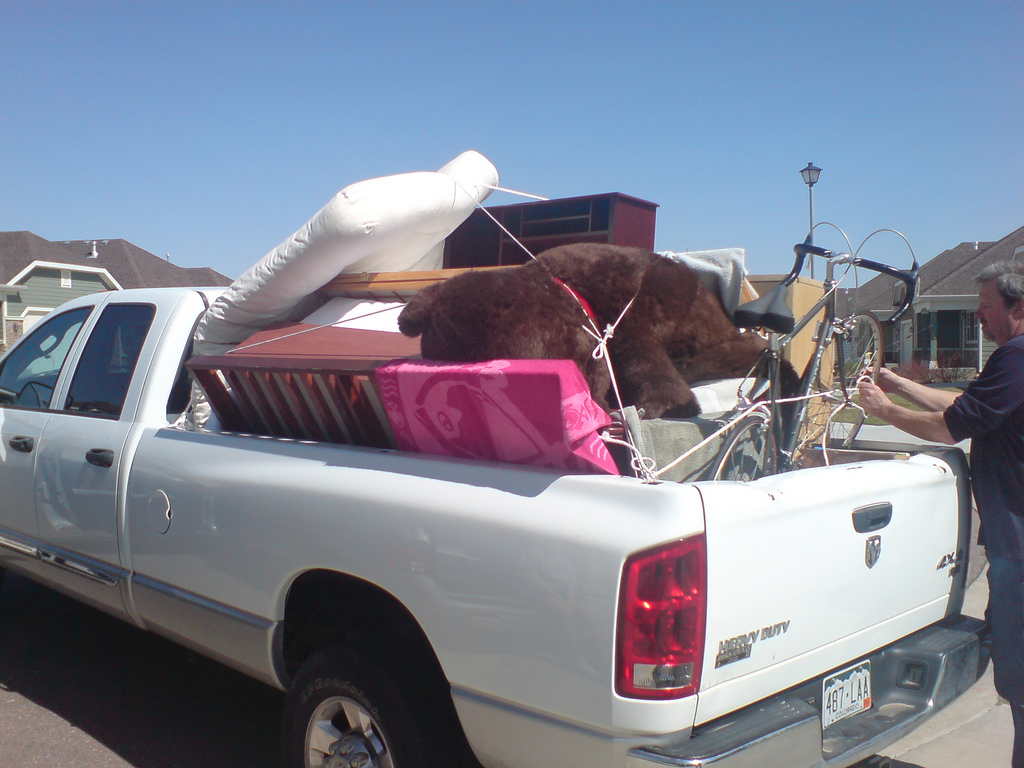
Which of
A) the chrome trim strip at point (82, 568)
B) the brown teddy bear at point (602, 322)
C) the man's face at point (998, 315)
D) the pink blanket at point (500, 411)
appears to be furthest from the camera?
the chrome trim strip at point (82, 568)

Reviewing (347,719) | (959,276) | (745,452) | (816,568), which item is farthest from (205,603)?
(959,276)

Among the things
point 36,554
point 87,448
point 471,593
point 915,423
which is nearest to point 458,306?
point 471,593

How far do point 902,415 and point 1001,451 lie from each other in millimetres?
351

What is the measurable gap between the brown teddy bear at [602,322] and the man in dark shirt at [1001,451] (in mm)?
538

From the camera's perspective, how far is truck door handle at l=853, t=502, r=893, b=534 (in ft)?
7.83

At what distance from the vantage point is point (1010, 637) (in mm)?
2898

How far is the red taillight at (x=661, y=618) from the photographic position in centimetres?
194

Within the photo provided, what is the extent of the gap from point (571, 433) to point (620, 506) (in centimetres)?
25

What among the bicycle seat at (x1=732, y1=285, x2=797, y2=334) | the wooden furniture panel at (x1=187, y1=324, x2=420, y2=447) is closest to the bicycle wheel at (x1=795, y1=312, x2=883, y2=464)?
the bicycle seat at (x1=732, y1=285, x2=797, y2=334)

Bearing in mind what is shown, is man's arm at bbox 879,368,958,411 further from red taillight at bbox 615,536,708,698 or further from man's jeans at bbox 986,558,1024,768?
red taillight at bbox 615,536,708,698

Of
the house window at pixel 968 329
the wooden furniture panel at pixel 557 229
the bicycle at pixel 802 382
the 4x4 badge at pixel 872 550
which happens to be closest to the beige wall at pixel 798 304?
the bicycle at pixel 802 382

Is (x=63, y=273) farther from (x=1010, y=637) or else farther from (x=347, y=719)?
(x=1010, y=637)

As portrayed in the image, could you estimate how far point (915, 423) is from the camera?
3057 millimetres

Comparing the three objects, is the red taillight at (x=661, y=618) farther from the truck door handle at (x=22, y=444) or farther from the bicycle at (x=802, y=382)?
the truck door handle at (x=22, y=444)
